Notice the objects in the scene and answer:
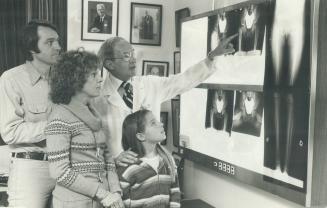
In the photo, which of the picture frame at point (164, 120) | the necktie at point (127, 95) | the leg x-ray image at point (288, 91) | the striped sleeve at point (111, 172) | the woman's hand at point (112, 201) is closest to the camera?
the leg x-ray image at point (288, 91)

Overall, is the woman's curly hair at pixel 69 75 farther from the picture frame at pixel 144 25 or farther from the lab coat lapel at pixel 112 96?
the picture frame at pixel 144 25

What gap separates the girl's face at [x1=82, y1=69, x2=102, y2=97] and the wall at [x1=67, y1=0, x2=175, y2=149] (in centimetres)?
16

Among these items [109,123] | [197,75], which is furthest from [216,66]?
[109,123]

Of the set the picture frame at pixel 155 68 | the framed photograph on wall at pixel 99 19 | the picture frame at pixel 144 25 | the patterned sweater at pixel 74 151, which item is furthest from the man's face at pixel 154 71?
the patterned sweater at pixel 74 151

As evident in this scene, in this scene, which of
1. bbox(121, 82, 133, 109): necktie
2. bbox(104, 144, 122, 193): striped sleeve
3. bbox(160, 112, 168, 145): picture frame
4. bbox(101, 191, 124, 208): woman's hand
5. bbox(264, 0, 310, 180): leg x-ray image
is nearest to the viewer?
A: bbox(264, 0, 310, 180): leg x-ray image

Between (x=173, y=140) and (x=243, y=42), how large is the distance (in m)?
0.57

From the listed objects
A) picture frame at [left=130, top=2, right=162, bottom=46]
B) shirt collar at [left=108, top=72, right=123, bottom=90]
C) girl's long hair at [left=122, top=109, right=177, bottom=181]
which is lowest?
girl's long hair at [left=122, top=109, right=177, bottom=181]

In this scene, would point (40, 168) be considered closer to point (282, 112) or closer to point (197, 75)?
point (197, 75)

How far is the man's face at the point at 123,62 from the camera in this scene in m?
1.71

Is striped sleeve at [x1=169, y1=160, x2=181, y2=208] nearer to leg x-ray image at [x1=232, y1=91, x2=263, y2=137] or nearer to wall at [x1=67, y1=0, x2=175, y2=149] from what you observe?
wall at [x1=67, y1=0, x2=175, y2=149]

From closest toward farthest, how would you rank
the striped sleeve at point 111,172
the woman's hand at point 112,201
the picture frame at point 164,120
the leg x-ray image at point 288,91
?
1. the leg x-ray image at point 288,91
2. the woman's hand at point 112,201
3. the striped sleeve at point 111,172
4. the picture frame at point 164,120

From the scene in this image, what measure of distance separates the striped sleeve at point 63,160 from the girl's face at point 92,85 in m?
0.15

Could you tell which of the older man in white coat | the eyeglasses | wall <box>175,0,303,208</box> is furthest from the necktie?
wall <box>175,0,303,208</box>

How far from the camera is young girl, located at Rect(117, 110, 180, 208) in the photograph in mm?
1710
